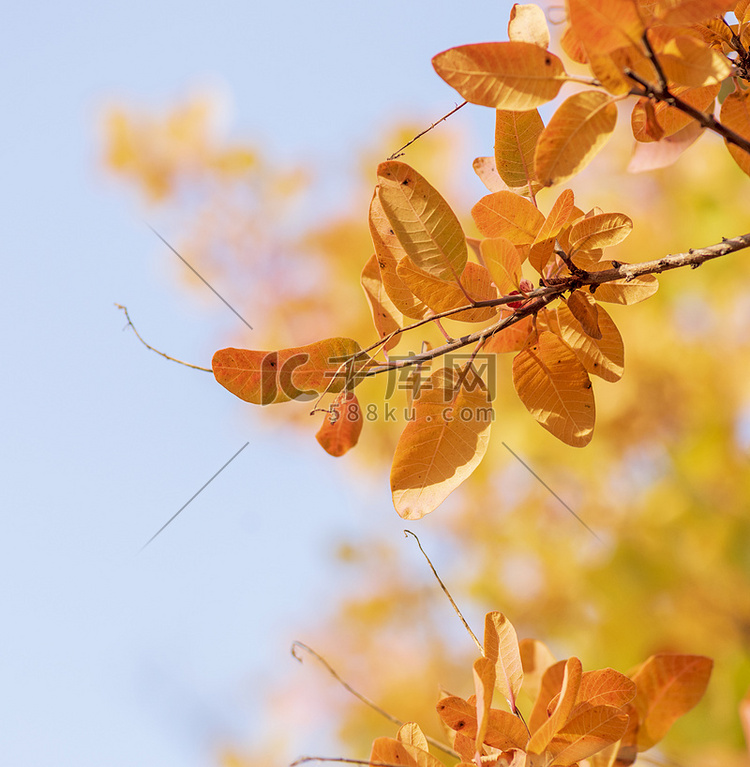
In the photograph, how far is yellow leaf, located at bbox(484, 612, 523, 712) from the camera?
44cm

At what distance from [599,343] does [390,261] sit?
0.17 metres

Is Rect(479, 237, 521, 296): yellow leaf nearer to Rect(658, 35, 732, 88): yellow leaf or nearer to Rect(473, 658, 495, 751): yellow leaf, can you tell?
Rect(658, 35, 732, 88): yellow leaf

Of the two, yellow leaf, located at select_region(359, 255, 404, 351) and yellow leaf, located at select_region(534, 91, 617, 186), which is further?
yellow leaf, located at select_region(359, 255, 404, 351)

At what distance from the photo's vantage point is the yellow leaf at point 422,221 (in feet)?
1.28

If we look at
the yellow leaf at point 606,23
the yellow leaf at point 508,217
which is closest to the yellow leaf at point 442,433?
the yellow leaf at point 508,217

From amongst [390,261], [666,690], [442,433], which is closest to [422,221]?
[390,261]

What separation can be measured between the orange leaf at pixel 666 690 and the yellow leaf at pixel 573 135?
1.37ft

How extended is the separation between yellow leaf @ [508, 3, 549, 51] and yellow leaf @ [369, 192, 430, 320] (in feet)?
0.47

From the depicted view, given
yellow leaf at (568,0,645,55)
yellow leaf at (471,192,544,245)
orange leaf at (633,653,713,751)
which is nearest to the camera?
yellow leaf at (568,0,645,55)

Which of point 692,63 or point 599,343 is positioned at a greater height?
point 692,63

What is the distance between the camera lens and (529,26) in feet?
1.34

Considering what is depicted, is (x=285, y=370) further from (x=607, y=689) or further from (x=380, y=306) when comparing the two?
(x=607, y=689)

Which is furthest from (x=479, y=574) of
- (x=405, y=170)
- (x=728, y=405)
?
(x=405, y=170)

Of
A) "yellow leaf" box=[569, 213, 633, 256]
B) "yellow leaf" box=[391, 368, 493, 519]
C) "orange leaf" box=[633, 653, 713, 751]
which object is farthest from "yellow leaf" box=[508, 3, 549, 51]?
"orange leaf" box=[633, 653, 713, 751]
